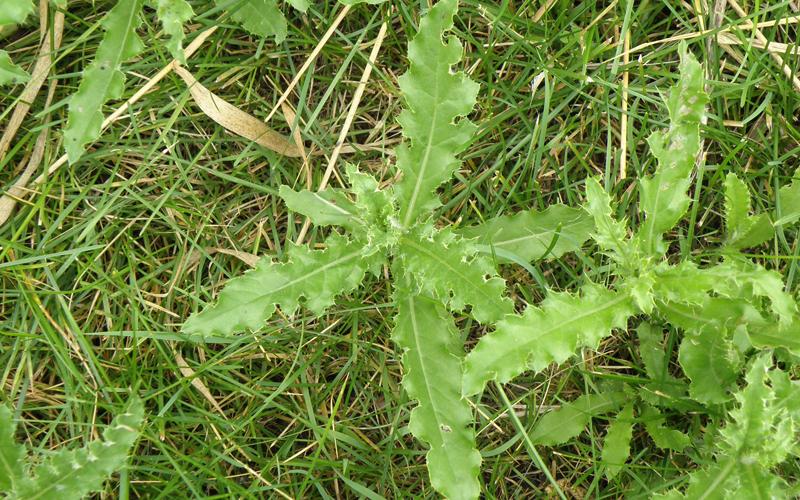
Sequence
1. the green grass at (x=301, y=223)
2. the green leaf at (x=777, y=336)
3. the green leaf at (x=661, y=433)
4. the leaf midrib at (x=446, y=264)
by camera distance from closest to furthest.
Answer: the leaf midrib at (x=446, y=264), the green leaf at (x=777, y=336), the green leaf at (x=661, y=433), the green grass at (x=301, y=223)

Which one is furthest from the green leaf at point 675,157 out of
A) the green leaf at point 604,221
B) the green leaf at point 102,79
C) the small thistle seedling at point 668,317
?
the green leaf at point 102,79

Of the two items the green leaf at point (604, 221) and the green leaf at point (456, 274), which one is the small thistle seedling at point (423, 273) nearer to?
the green leaf at point (456, 274)

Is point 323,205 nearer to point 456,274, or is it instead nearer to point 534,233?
point 456,274

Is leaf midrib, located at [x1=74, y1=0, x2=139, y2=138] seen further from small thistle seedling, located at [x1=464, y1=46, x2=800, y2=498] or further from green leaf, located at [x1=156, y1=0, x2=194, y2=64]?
small thistle seedling, located at [x1=464, y1=46, x2=800, y2=498]

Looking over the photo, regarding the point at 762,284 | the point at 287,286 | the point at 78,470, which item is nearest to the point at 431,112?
the point at 287,286

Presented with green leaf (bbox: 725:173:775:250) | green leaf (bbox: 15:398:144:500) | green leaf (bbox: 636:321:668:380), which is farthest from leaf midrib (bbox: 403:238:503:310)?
green leaf (bbox: 15:398:144:500)

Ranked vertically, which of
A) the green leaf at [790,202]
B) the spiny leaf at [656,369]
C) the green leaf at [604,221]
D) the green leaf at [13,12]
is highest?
the green leaf at [13,12]
